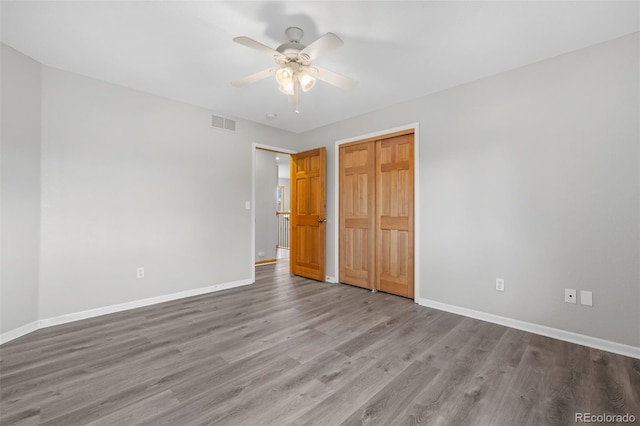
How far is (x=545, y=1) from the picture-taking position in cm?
188

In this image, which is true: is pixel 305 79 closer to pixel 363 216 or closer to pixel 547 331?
pixel 363 216

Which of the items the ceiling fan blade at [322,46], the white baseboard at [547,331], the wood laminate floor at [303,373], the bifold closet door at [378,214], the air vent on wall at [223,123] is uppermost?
the air vent on wall at [223,123]

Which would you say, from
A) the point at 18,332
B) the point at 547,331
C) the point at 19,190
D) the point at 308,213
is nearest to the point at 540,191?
the point at 547,331

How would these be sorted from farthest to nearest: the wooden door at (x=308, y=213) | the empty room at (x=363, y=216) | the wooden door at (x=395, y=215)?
1. the wooden door at (x=308, y=213)
2. the wooden door at (x=395, y=215)
3. the empty room at (x=363, y=216)

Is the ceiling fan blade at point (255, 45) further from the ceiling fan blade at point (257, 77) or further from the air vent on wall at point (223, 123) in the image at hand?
the air vent on wall at point (223, 123)

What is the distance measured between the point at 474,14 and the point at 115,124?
365cm

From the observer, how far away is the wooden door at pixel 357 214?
13.0 feet

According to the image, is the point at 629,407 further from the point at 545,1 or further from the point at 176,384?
the point at 176,384

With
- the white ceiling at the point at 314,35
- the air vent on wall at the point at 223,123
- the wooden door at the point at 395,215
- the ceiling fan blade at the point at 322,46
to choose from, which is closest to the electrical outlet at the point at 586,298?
the wooden door at the point at 395,215

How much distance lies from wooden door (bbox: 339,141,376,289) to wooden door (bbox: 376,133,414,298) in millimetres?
94

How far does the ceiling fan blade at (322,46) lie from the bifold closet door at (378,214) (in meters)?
1.95

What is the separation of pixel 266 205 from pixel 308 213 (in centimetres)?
188

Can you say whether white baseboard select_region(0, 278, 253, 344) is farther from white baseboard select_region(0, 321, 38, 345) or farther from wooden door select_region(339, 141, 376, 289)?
wooden door select_region(339, 141, 376, 289)

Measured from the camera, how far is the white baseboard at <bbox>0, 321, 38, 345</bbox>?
2365mm
